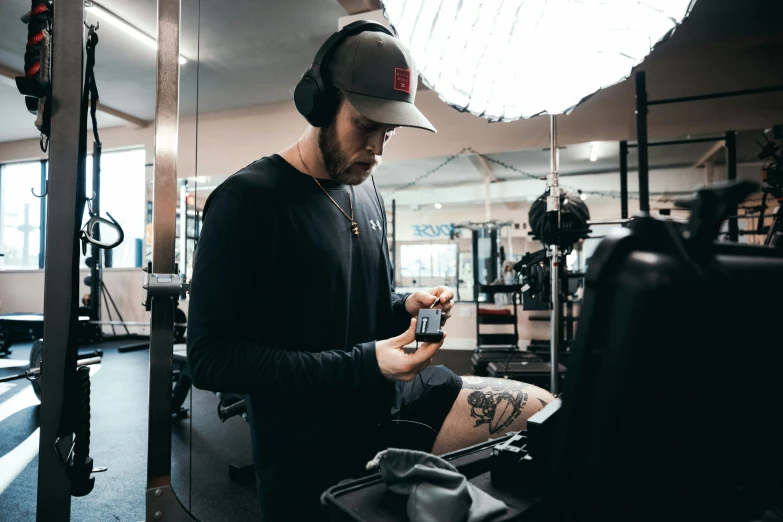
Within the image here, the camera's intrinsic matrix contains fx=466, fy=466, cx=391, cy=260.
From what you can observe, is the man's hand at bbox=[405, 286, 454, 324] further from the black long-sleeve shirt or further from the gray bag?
the gray bag

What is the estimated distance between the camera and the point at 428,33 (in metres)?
0.82

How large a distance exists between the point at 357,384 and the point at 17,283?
8.34 meters

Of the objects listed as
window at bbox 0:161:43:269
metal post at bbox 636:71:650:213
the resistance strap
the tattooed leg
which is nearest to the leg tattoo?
the tattooed leg

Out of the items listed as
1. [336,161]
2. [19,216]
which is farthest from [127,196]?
[336,161]

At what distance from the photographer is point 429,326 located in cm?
74

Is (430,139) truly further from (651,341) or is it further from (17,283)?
(17,283)

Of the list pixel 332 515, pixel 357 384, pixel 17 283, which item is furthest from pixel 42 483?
pixel 17 283

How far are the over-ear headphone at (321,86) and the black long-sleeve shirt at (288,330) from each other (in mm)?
137

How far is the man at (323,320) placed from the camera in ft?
2.68

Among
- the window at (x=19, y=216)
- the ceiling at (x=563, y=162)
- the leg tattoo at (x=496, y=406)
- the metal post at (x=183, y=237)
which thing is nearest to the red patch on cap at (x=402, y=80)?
the leg tattoo at (x=496, y=406)

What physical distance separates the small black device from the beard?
43cm

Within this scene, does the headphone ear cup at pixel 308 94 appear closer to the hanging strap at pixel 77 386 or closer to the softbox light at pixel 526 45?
the softbox light at pixel 526 45

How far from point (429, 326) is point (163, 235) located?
0.77m

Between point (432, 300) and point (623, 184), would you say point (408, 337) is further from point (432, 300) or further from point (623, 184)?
point (623, 184)
